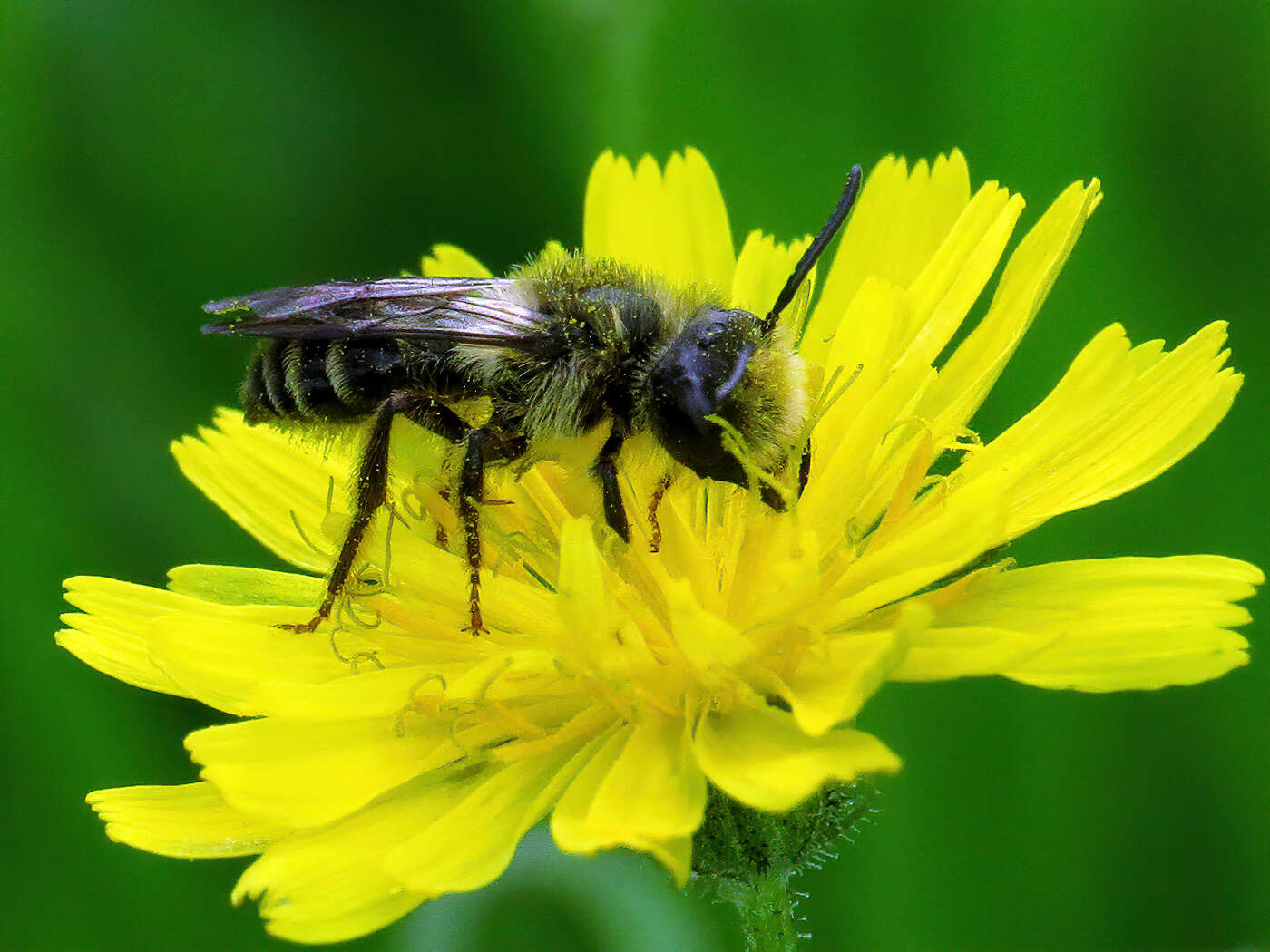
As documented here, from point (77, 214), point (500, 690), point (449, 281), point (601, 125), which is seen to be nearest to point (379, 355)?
point (449, 281)

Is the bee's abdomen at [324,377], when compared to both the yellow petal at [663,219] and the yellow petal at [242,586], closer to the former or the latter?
the yellow petal at [242,586]

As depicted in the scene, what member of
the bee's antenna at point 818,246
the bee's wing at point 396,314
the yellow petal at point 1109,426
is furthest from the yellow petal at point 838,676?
the bee's wing at point 396,314

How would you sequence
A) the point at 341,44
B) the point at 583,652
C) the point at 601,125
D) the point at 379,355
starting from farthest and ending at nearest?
the point at 341,44 < the point at 601,125 < the point at 379,355 < the point at 583,652

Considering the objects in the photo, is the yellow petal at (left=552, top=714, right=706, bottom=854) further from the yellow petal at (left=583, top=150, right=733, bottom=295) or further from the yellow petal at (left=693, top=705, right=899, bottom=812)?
the yellow petal at (left=583, top=150, right=733, bottom=295)

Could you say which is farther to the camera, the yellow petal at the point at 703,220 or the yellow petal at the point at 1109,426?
the yellow petal at the point at 703,220

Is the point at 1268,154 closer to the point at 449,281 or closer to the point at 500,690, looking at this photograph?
the point at 449,281

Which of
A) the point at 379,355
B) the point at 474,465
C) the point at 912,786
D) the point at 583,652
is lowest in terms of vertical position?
the point at 912,786
